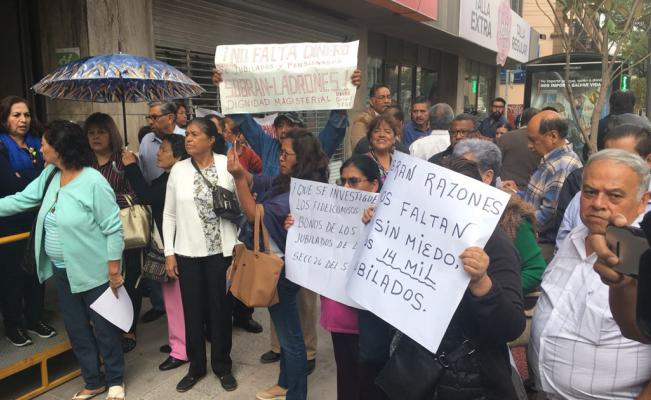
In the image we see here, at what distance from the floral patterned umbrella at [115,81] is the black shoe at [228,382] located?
2.21 meters

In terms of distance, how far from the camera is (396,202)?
2.10 meters

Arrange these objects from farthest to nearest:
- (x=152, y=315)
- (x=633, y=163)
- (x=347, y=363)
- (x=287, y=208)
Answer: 1. (x=152, y=315)
2. (x=287, y=208)
3. (x=347, y=363)
4. (x=633, y=163)

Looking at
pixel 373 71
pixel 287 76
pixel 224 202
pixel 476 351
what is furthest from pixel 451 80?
pixel 476 351

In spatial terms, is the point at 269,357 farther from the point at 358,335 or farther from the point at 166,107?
the point at 166,107

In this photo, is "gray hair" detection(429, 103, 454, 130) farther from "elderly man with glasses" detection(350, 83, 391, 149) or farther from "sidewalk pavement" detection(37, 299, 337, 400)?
"sidewalk pavement" detection(37, 299, 337, 400)

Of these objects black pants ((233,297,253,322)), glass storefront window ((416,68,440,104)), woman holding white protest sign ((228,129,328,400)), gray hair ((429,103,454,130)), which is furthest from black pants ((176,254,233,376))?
glass storefront window ((416,68,440,104))

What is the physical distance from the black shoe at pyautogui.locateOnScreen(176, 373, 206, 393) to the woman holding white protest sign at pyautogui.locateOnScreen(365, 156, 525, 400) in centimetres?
216

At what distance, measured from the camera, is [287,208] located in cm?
313

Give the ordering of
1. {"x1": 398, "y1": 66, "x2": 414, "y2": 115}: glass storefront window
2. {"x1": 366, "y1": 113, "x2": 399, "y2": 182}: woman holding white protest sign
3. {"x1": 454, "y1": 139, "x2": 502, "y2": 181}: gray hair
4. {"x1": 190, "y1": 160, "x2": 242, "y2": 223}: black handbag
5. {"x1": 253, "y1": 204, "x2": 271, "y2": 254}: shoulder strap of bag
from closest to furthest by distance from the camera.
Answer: {"x1": 454, "y1": 139, "x2": 502, "y2": 181}: gray hair → {"x1": 253, "y1": 204, "x2": 271, "y2": 254}: shoulder strap of bag → {"x1": 190, "y1": 160, "x2": 242, "y2": 223}: black handbag → {"x1": 366, "y1": 113, "x2": 399, "y2": 182}: woman holding white protest sign → {"x1": 398, "y1": 66, "x2": 414, "y2": 115}: glass storefront window

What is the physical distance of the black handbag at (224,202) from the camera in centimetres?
359

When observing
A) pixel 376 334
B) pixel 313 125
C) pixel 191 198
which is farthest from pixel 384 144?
pixel 313 125

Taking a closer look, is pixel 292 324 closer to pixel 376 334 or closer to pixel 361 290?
pixel 376 334

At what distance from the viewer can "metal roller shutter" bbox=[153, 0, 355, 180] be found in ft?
22.4

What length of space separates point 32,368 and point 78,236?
1.50 m
